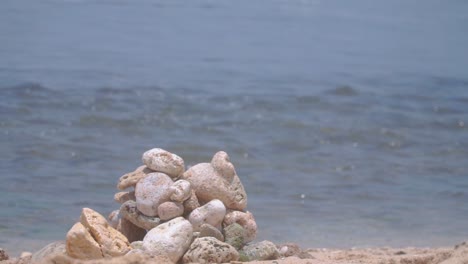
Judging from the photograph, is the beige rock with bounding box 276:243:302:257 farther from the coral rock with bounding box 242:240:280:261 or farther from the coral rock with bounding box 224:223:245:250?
the coral rock with bounding box 224:223:245:250

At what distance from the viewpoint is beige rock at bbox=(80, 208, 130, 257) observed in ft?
15.2

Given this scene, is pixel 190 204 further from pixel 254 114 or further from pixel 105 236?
pixel 254 114

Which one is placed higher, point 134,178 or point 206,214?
point 134,178

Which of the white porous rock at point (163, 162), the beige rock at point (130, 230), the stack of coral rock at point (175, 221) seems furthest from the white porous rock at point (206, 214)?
the beige rock at point (130, 230)

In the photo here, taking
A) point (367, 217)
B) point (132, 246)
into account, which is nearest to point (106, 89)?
point (367, 217)

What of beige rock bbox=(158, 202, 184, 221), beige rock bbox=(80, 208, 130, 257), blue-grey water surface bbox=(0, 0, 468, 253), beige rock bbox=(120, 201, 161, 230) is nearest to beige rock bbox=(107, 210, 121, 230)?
beige rock bbox=(120, 201, 161, 230)

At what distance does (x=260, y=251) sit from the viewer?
5.05 metres

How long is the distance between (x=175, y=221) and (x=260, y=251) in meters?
0.62

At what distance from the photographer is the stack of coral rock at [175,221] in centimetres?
467

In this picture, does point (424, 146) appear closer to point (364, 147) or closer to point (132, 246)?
point (364, 147)

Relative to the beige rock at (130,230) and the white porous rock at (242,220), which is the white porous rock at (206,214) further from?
the beige rock at (130,230)

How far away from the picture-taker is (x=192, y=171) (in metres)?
5.12

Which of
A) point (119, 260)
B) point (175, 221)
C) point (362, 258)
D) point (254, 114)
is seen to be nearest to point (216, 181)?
point (175, 221)

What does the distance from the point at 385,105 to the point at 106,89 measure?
4570mm
